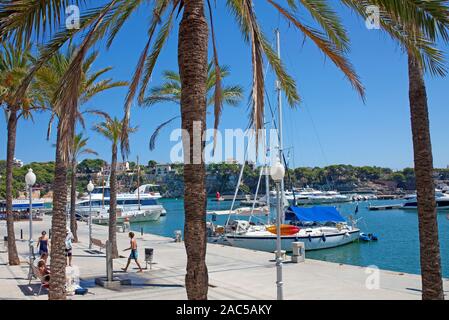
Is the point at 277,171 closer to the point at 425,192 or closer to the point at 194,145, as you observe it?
the point at 425,192

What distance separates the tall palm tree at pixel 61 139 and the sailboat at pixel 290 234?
13918 millimetres

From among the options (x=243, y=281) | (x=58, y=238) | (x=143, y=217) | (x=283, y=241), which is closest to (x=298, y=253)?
(x=243, y=281)

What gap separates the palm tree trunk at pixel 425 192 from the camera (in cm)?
690

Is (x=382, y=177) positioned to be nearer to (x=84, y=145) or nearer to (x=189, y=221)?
(x=84, y=145)

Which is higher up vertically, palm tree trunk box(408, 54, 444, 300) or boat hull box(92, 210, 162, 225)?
palm tree trunk box(408, 54, 444, 300)

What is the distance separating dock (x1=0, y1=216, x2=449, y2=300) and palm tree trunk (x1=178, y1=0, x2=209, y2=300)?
246 inches

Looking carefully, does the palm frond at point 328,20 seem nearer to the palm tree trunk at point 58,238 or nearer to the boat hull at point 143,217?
the palm tree trunk at point 58,238

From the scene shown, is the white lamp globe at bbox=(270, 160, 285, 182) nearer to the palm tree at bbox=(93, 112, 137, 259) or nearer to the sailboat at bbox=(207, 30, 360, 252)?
the palm tree at bbox=(93, 112, 137, 259)

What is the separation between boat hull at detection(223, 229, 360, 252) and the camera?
1121 inches

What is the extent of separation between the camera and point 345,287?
12.8 meters

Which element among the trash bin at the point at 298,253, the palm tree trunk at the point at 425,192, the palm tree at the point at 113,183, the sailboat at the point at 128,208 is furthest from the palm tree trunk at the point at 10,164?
the sailboat at the point at 128,208

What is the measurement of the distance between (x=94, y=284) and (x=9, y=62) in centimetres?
860

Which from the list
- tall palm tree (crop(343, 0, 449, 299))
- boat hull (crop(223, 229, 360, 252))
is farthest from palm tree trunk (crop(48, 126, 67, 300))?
boat hull (crop(223, 229, 360, 252))

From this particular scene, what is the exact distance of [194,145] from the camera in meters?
5.81
